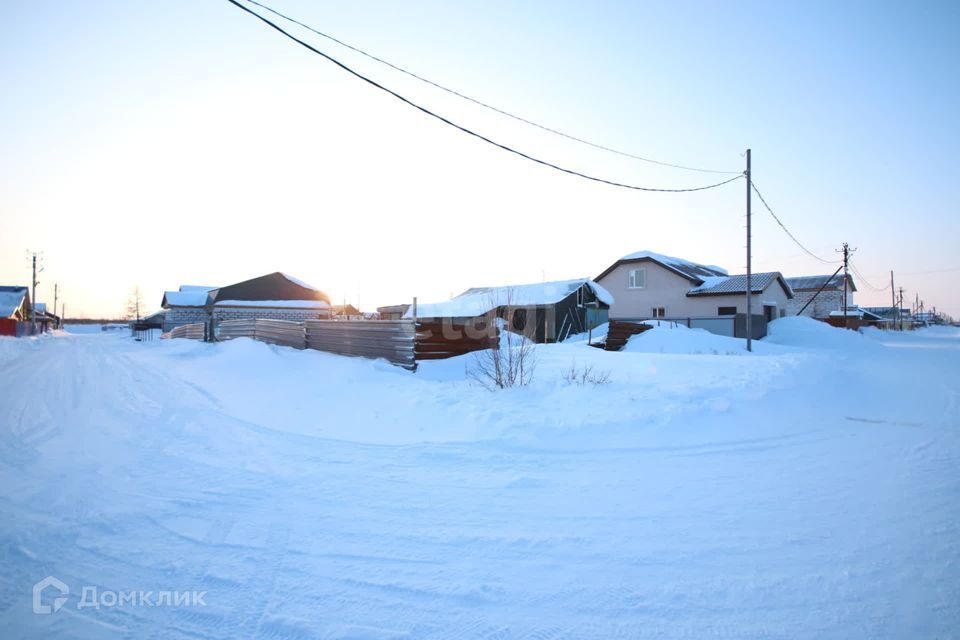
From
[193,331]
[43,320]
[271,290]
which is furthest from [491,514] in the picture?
[43,320]

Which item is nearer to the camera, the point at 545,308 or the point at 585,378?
the point at 585,378

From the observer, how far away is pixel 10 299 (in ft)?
141

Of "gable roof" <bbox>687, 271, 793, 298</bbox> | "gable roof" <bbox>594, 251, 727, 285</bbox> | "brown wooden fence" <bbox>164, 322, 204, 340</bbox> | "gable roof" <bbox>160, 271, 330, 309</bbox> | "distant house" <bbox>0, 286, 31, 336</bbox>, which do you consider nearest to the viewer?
"brown wooden fence" <bbox>164, 322, 204, 340</bbox>

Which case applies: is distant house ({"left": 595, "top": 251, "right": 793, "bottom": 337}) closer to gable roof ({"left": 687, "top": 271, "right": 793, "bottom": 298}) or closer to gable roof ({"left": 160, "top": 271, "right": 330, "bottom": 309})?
gable roof ({"left": 687, "top": 271, "right": 793, "bottom": 298})

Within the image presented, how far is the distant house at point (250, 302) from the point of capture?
151 ft

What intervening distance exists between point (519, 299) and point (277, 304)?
29.9 m

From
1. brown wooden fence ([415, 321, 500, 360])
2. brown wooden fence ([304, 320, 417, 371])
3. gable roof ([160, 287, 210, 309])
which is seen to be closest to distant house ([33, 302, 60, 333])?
gable roof ([160, 287, 210, 309])

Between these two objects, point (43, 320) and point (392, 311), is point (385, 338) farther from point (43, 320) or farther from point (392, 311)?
point (43, 320)

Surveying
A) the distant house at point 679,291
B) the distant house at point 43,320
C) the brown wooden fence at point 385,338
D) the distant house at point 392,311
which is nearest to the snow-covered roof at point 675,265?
the distant house at point 679,291

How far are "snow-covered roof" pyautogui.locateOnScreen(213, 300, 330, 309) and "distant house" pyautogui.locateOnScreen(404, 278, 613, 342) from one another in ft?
69.0

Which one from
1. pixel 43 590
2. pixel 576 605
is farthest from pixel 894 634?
pixel 43 590

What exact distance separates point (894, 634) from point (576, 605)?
1.67m

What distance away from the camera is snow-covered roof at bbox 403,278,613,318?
2955 centimetres

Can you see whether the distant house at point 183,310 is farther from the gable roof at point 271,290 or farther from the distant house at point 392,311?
the distant house at point 392,311
